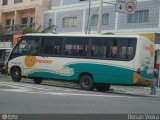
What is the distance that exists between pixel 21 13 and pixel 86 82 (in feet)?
105

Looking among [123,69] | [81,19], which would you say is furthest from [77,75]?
[81,19]

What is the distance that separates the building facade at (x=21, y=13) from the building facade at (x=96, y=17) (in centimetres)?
125

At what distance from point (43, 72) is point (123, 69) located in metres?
5.39

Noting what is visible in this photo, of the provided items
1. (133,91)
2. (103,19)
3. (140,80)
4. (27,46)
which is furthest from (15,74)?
(103,19)

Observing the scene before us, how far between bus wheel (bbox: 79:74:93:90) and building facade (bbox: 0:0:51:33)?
25.6 m

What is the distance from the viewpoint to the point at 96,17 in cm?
4381

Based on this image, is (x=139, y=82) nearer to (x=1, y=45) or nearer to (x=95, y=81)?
(x=95, y=81)

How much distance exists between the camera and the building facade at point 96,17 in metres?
37.6

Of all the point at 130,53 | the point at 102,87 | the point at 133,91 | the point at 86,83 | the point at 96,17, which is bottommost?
the point at 133,91

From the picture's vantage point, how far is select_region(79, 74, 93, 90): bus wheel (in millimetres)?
25656

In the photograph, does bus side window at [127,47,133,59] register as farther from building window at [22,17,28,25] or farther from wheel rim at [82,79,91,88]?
building window at [22,17,28,25]

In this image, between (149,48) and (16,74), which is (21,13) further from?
Result: (149,48)

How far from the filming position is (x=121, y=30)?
40125 millimetres

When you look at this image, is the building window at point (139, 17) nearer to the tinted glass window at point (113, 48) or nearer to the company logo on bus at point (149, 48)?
the company logo on bus at point (149, 48)
